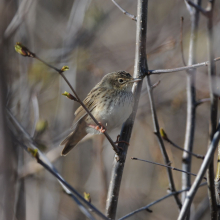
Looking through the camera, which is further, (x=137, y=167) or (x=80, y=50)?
(x=137, y=167)

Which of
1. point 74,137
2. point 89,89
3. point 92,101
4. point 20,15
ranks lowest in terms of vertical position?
point 74,137

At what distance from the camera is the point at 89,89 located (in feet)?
19.4

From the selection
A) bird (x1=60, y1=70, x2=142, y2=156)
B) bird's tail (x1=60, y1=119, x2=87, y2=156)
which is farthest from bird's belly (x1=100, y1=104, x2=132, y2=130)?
bird's tail (x1=60, y1=119, x2=87, y2=156)

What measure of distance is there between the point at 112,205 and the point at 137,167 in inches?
152

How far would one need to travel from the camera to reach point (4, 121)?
5.72ft

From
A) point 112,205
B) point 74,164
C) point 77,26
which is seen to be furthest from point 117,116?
point 74,164

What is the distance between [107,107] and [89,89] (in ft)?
7.24

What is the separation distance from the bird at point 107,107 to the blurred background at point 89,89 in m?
0.33

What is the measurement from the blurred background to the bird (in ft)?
1.10

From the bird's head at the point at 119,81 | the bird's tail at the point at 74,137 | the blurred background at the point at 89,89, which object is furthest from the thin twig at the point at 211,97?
the bird's tail at the point at 74,137

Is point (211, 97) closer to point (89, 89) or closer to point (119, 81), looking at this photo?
point (119, 81)

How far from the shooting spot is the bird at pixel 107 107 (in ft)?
11.9

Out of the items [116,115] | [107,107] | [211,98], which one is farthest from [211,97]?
[107,107]

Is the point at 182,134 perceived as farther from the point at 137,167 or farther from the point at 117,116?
the point at 117,116
